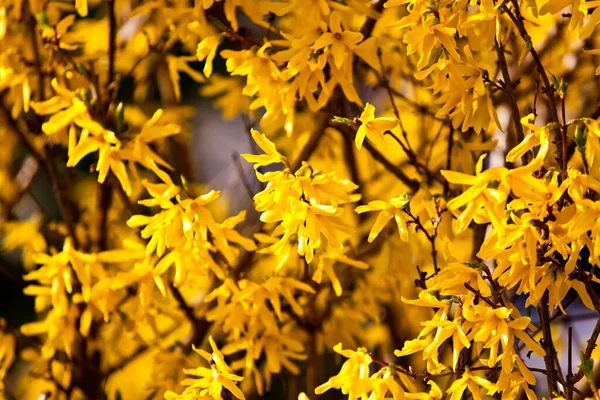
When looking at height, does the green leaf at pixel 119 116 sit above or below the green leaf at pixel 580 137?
below

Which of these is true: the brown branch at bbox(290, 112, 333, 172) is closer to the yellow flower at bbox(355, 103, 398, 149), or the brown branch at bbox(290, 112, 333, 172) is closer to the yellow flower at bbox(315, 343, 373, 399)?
the yellow flower at bbox(355, 103, 398, 149)

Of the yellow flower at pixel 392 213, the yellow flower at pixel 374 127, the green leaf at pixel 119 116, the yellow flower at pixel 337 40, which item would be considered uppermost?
the yellow flower at pixel 337 40

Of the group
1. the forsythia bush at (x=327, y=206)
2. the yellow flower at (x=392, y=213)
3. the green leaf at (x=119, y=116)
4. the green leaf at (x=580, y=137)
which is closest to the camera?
the green leaf at (x=580, y=137)

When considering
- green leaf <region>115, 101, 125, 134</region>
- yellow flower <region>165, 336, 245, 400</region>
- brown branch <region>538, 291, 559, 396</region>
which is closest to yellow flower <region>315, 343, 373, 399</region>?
yellow flower <region>165, 336, 245, 400</region>

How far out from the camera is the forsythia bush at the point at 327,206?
1492 millimetres

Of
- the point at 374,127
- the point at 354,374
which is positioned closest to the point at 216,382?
the point at 354,374

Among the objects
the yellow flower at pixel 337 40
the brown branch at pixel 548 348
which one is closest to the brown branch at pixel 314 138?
the yellow flower at pixel 337 40

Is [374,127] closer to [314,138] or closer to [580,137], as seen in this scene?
[580,137]

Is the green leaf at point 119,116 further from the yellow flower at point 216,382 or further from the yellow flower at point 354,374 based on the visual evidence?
the yellow flower at point 354,374

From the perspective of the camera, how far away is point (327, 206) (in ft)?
5.14

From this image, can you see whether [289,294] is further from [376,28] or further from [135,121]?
[135,121]

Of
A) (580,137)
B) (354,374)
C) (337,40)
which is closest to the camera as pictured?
(580,137)

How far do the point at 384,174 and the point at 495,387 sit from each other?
4.91ft

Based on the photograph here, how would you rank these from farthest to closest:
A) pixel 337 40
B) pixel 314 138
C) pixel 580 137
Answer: pixel 314 138 < pixel 337 40 < pixel 580 137
